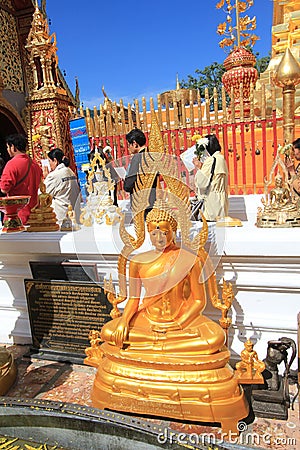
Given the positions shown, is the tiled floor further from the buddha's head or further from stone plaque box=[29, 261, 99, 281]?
the buddha's head

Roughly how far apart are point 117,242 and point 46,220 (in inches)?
33.6

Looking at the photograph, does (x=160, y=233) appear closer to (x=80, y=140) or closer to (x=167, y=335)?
(x=167, y=335)

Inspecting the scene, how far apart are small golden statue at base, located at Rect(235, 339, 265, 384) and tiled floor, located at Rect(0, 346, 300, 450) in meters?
0.24

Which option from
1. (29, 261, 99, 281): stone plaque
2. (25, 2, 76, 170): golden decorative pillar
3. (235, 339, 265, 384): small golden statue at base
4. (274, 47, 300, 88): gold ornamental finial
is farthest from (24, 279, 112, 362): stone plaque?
(25, 2, 76, 170): golden decorative pillar

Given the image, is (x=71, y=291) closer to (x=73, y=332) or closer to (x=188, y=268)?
(x=73, y=332)

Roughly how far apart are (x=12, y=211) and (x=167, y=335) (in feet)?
6.21

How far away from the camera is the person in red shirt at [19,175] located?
352 centimetres

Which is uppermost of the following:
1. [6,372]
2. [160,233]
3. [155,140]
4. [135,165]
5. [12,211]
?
[155,140]

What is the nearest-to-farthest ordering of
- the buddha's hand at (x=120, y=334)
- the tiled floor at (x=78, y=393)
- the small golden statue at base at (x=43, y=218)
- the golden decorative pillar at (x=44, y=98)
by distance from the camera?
the tiled floor at (x=78, y=393)
the buddha's hand at (x=120, y=334)
the small golden statue at base at (x=43, y=218)
the golden decorative pillar at (x=44, y=98)

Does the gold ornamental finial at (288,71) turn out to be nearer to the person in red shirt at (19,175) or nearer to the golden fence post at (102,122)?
the person in red shirt at (19,175)

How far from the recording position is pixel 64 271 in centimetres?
284

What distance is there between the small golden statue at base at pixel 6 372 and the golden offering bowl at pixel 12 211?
1027mm

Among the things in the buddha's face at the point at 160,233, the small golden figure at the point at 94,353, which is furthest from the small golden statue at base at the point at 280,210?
the small golden figure at the point at 94,353

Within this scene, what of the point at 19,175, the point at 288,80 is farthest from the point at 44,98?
the point at 288,80
